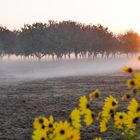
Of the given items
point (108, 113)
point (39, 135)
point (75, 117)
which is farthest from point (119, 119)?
point (39, 135)

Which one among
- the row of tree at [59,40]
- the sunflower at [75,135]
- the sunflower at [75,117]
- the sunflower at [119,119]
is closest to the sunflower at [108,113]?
the sunflower at [119,119]

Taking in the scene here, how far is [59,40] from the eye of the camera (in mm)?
117562

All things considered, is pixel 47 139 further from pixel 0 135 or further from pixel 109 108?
pixel 0 135

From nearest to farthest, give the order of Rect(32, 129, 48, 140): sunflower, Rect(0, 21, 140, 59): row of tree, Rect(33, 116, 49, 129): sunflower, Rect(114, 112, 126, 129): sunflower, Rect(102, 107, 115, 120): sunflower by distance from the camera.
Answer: Rect(32, 129, 48, 140): sunflower
Rect(33, 116, 49, 129): sunflower
Rect(102, 107, 115, 120): sunflower
Rect(114, 112, 126, 129): sunflower
Rect(0, 21, 140, 59): row of tree

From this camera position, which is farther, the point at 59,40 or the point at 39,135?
the point at 59,40

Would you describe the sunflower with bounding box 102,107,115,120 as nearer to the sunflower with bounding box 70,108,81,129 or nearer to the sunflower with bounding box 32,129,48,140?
the sunflower with bounding box 70,108,81,129

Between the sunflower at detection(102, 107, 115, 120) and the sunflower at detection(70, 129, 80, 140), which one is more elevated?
the sunflower at detection(102, 107, 115, 120)

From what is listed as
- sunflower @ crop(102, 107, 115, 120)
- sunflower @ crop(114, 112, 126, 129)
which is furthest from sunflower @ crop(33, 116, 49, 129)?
sunflower @ crop(114, 112, 126, 129)

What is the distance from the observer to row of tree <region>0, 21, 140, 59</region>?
4638 inches

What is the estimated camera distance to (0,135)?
1239cm

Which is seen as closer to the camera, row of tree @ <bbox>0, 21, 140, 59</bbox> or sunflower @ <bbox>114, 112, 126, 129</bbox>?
sunflower @ <bbox>114, 112, 126, 129</bbox>

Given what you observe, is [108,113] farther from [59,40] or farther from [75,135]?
[59,40]

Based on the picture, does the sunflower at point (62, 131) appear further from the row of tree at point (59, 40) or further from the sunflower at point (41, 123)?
the row of tree at point (59, 40)

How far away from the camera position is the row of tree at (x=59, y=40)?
117812 mm
